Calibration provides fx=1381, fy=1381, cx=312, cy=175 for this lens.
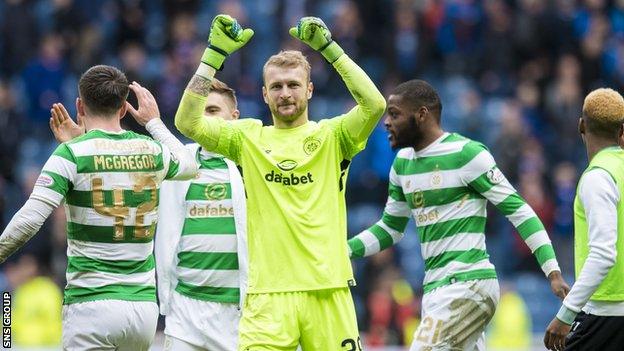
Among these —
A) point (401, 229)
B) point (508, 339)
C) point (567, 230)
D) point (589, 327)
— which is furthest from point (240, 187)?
point (567, 230)

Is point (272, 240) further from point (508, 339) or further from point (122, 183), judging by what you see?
point (508, 339)

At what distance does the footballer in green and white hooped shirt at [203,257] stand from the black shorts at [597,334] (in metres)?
2.35

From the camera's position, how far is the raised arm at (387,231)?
991 cm

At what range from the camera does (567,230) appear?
1731 cm

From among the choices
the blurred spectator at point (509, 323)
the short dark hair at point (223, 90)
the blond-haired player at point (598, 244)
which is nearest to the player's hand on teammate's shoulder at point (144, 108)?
the short dark hair at point (223, 90)

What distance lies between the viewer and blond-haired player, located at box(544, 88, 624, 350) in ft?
26.2

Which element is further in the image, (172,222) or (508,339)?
(508,339)

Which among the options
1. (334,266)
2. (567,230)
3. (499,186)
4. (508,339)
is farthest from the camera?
(567,230)

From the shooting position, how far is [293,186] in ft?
27.1

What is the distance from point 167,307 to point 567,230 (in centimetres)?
865

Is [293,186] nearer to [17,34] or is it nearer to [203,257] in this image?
[203,257]

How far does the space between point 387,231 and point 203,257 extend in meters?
1.37

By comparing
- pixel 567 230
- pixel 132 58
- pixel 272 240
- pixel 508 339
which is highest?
pixel 132 58
